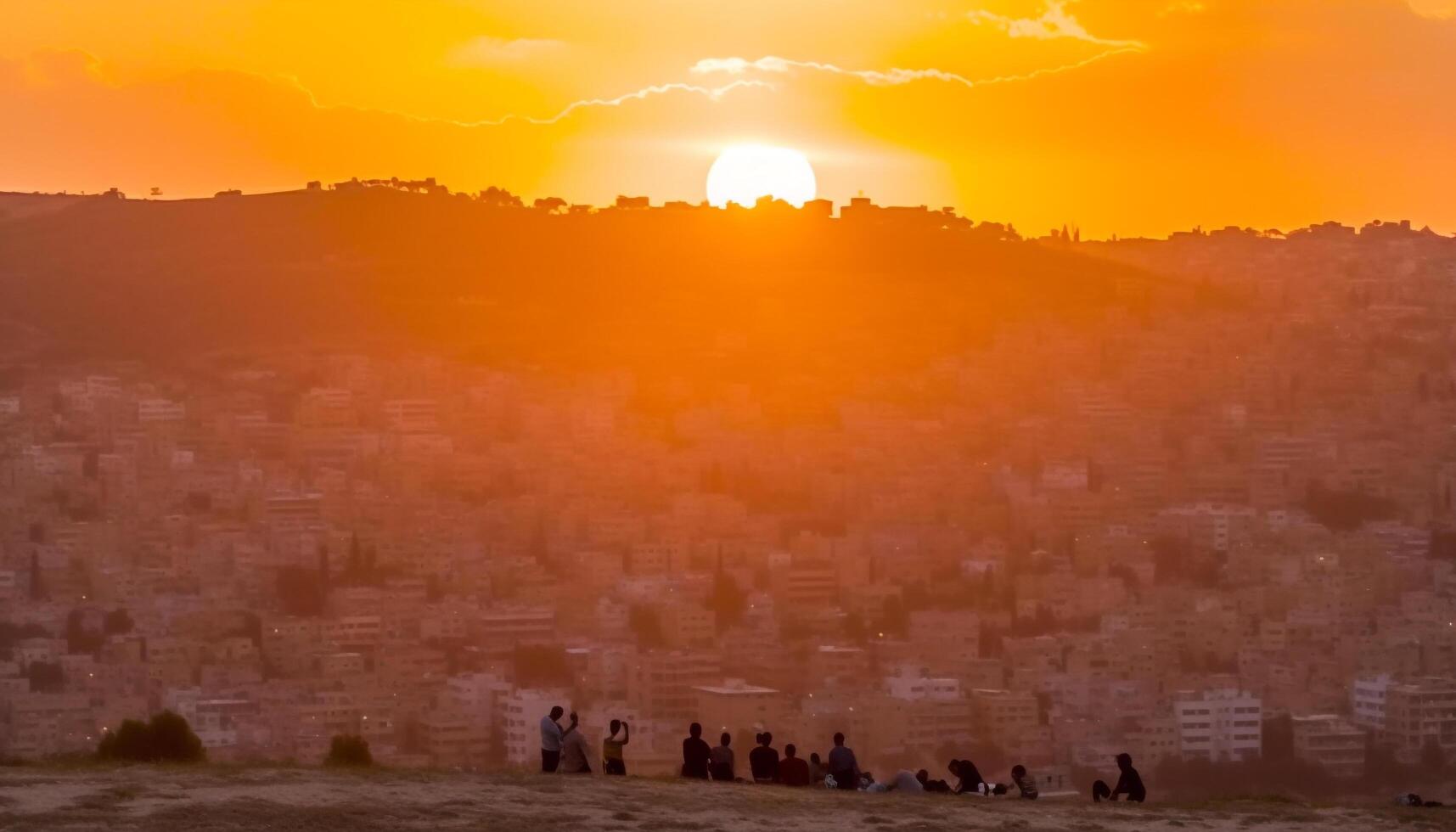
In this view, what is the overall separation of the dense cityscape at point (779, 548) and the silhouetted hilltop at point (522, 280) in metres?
2.10

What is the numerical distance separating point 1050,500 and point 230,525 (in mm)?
21799

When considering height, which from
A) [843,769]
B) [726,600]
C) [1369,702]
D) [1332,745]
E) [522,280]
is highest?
[522,280]

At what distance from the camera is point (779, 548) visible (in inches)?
2616

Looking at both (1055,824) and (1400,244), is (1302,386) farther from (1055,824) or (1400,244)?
(1055,824)

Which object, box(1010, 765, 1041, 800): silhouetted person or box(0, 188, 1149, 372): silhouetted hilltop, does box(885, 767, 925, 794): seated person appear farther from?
box(0, 188, 1149, 372): silhouetted hilltop

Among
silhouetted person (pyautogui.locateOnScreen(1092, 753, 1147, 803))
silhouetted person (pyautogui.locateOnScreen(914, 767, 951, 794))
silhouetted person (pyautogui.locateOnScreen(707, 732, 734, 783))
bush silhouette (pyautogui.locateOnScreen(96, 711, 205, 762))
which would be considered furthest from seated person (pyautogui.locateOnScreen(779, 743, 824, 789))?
bush silhouette (pyautogui.locateOnScreen(96, 711, 205, 762))

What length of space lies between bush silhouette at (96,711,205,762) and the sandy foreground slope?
4597 mm

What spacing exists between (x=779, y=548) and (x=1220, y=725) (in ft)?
64.4

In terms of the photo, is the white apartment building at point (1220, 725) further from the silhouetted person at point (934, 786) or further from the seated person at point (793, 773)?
the seated person at point (793, 773)

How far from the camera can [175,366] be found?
268 ft

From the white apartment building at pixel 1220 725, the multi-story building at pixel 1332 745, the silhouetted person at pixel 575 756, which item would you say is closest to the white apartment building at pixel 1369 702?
the multi-story building at pixel 1332 745

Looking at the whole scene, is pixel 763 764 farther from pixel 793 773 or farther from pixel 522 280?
pixel 522 280

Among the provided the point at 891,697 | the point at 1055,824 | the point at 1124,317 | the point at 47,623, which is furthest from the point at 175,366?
the point at 1055,824

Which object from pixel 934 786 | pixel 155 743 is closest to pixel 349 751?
pixel 155 743
